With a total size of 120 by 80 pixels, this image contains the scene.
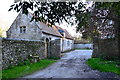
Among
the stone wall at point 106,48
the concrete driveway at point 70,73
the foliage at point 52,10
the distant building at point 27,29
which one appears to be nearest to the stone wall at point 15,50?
the concrete driveway at point 70,73

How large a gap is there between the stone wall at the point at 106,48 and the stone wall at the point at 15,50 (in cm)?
674

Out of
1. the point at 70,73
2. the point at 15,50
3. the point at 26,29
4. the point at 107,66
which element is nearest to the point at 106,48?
the point at 107,66

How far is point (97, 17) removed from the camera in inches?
494

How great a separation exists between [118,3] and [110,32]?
9.28 meters

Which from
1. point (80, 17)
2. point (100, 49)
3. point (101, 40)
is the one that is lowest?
point (100, 49)

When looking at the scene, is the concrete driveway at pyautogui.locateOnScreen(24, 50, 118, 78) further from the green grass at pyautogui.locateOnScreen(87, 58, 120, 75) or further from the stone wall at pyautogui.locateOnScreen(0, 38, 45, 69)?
the stone wall at pyautogui.locateOnScreen(0, 38, 45, 69)

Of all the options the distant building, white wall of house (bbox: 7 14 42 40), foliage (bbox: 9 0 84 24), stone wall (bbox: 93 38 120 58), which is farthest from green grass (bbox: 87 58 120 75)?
white wall of house (bbox: 7 14 42 40)

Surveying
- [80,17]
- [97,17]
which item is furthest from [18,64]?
[97,17]

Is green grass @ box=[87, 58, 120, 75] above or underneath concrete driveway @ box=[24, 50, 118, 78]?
above

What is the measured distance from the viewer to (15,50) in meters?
10.3

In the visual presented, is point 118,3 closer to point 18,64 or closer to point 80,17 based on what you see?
point 80,17

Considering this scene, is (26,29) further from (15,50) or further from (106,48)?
(106,48)

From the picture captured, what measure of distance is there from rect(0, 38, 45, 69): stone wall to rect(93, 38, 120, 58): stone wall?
22.1 feet

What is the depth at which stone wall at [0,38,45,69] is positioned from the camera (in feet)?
29.4
